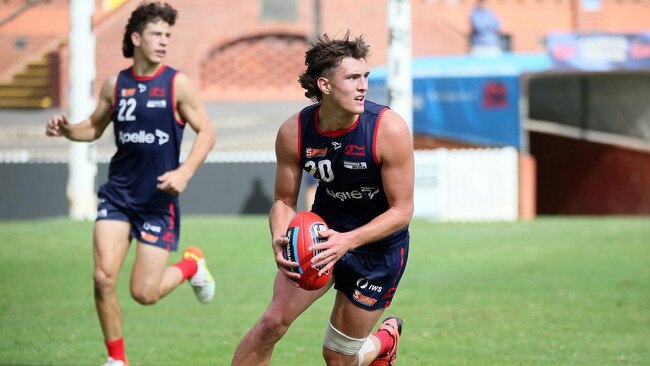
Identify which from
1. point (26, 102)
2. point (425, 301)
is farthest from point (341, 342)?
point (26, 102)

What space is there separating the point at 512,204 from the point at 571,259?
620cm

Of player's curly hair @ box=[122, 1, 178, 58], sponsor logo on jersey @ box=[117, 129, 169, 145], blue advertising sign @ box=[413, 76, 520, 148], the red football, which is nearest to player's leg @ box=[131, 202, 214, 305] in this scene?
sponsor logo on jersey @ box=[117, 129, 169, 145]

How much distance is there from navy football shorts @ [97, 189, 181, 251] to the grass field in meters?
0.94

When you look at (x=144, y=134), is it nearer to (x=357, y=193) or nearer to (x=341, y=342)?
(x=357, y=193)

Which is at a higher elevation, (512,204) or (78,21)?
(78,21)

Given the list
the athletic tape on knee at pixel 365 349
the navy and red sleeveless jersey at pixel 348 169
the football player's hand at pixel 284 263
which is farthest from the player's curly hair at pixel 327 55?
the athletic tape on knee at pixel 365 349

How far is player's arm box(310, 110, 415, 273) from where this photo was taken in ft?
21.0

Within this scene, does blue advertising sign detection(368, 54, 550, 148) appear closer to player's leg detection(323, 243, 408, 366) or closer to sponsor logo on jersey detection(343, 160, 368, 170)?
player's leg detection(323, 243, 408, 366)

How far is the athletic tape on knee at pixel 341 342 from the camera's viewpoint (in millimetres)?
6762

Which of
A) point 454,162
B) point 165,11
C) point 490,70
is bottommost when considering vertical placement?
point 454,162

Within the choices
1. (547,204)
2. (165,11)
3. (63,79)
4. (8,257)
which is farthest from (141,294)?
(63,79)

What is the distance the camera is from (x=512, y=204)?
70.4 feet

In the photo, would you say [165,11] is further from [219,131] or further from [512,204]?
[219,131]

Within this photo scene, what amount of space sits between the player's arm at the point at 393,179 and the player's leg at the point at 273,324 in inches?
20.1
